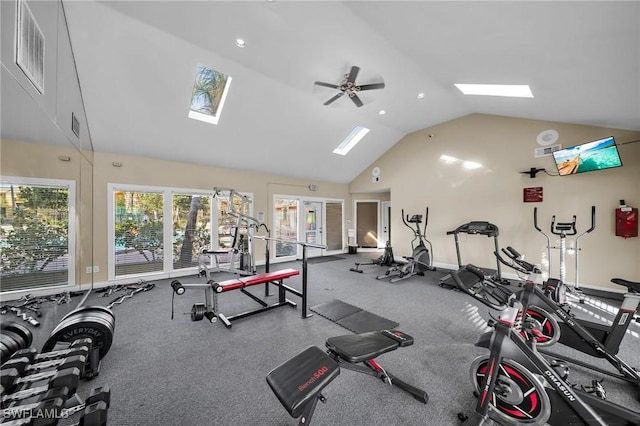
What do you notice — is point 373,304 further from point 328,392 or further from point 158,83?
point 158,83

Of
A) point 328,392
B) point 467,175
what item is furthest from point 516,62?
point 328,392

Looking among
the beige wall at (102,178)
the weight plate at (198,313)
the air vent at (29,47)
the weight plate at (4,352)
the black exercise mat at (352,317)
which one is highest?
Answer: the air vent at (29,47)

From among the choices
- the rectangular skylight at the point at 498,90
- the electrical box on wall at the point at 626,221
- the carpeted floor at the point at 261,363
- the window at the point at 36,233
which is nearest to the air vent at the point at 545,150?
the electrical box on wall at the point at 626,221

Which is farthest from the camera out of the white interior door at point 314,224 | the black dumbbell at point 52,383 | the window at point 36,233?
the white interior door at point 314,224

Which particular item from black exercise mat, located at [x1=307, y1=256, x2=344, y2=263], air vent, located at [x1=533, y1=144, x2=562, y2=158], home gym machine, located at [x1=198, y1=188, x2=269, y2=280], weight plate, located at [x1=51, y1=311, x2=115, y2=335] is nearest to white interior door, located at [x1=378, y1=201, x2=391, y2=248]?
black exercise mat, located at [x1=307, y1=256, x2=344, y2=263]

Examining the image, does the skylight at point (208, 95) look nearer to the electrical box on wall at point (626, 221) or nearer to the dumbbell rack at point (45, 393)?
the dumbbell rack at point (45, 393)

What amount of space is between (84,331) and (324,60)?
424 centimetres

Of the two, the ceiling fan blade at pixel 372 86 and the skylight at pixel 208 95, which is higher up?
the skylight at pixel 208 95

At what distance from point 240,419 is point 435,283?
14.4 feet

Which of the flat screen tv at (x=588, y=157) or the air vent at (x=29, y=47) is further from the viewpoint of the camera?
the flat screen tv at (x=588, y=157)

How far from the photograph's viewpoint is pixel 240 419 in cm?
160

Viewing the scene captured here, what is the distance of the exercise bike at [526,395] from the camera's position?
4.06 ft

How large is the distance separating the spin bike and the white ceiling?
2322mm

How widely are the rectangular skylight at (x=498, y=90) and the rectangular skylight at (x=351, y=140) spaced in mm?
2552
